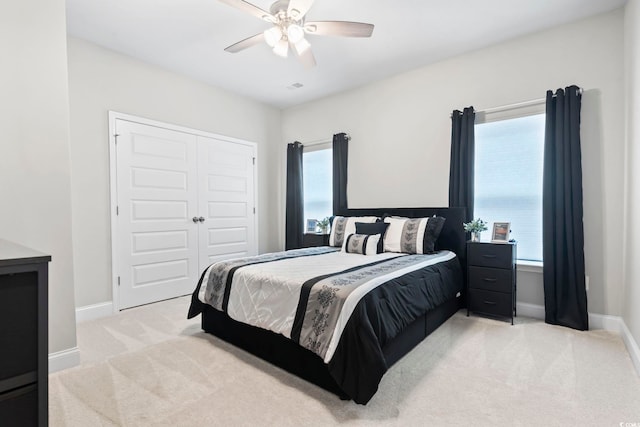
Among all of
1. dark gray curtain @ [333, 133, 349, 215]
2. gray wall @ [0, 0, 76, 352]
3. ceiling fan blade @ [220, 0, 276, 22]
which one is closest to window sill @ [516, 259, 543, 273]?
dark gray curtain @ [333, 133, 349, 215]

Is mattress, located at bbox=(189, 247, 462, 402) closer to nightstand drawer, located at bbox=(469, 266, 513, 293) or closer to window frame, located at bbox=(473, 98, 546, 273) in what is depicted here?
nightstand drawer, located at bbox=(469, 266, 513, 293)

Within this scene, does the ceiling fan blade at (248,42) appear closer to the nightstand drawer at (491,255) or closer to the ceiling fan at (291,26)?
the ceiling fan at (291,26)

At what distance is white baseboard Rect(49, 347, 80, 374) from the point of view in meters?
2.17

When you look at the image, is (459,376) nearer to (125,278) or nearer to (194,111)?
(125,278)

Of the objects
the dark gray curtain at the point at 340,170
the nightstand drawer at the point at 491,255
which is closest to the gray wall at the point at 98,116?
the dark gray curtain at the point at 340,170

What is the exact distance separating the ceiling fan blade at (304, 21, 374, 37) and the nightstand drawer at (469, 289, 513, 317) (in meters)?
2.62

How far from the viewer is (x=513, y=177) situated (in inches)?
133

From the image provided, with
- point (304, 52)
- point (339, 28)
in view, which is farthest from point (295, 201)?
point (339, 28)

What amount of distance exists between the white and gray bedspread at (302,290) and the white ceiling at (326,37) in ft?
7.29

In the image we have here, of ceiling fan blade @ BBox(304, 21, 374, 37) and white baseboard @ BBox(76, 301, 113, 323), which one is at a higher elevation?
ceiling fan blade @ BBox(304, 21, 374, 37)

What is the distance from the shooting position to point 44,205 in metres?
2.17

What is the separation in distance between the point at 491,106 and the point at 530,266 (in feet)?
5.70

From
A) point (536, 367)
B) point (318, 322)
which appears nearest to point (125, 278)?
point (318, 322)

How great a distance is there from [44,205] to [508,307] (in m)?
3.90
